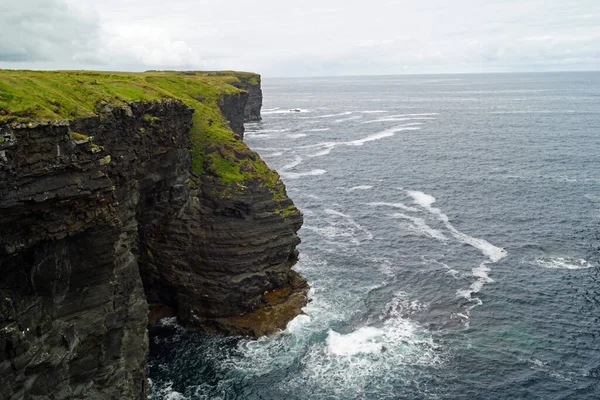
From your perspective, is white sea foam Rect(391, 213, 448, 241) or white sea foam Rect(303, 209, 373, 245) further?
white sea foam Rect(391, 213, 448, 241)

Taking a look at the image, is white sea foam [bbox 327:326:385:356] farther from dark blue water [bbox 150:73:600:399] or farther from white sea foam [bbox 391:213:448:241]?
white sea foam [bbox 391:213:448:241]

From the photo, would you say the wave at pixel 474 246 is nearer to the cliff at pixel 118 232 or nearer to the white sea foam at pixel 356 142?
the cliff at pixel 118 232

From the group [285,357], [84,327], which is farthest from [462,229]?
[84,327]

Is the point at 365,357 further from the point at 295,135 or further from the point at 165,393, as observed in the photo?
the point at 295,135

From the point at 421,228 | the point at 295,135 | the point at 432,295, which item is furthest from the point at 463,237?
the point at 295,135

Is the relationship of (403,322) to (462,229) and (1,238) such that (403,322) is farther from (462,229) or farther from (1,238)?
(1,238)

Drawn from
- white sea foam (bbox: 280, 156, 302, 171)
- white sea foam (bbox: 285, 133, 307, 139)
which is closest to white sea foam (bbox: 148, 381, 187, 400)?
white sea foam (bbox: 280, 156, 302, 171)
